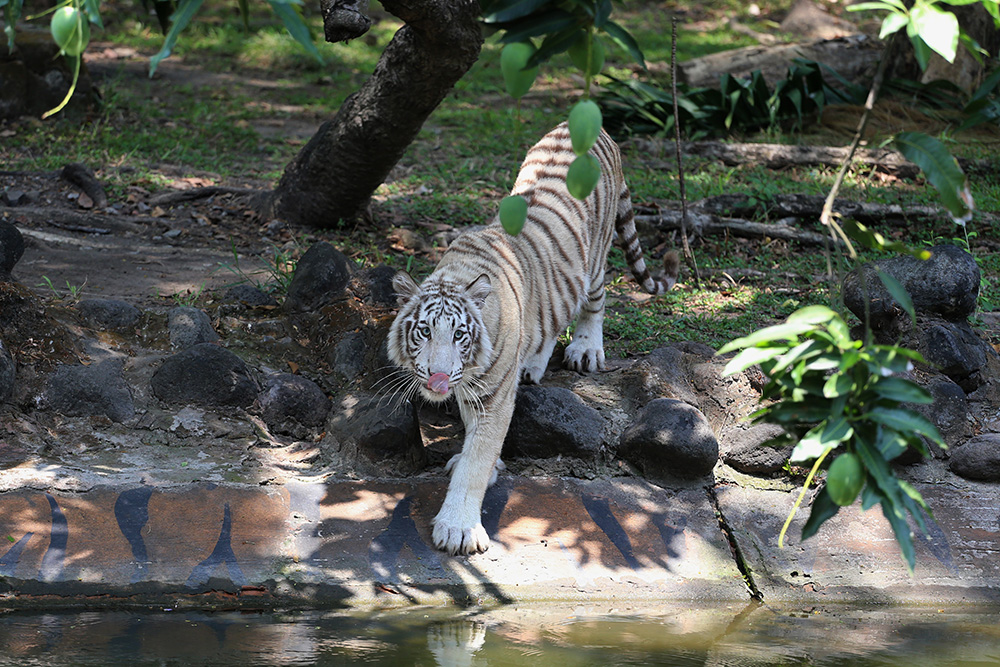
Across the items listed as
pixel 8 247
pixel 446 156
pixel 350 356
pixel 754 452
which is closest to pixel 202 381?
pixel 350 356

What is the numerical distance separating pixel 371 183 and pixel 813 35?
29.1ft

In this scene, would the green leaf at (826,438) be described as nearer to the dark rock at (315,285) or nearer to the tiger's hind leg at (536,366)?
the tiger's hind leg at (536,366)

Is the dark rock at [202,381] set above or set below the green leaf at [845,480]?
below

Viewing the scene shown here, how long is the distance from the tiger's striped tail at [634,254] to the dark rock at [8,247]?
3.22m

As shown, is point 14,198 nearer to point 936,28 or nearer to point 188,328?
point 188,328

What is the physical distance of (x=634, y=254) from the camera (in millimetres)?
5422

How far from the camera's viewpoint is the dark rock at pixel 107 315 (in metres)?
4.59

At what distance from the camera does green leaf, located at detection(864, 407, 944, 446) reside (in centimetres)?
157

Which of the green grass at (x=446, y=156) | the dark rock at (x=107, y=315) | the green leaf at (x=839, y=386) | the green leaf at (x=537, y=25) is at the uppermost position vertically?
the green leaf at (x=537, y=25)

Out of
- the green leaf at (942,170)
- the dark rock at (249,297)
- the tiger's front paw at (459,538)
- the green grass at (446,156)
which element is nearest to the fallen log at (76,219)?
the green grass at (446,156)

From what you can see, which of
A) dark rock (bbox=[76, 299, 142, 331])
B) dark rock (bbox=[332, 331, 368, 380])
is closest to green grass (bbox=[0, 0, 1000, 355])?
dark rock (bbox=[332, 331, 368, 380])

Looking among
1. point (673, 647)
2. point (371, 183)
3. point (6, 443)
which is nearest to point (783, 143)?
point (371, 183)

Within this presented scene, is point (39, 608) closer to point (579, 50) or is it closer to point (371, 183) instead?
point (579, 50)

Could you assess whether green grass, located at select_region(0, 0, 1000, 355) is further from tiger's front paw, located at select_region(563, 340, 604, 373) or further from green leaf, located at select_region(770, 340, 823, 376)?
green leaf, located at select_region(770, 340, 823, 376)
